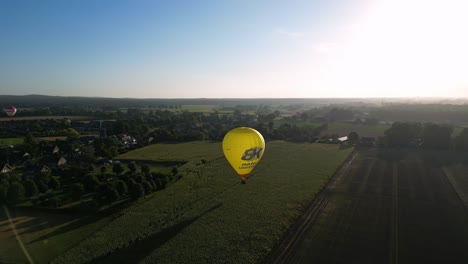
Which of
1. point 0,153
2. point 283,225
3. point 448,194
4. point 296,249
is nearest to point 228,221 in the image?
point 283,225

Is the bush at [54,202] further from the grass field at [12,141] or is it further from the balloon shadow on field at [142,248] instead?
the grass field at [12,141]

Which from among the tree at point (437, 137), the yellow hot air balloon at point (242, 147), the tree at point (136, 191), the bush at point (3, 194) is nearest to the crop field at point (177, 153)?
the tree at point (136, 191)

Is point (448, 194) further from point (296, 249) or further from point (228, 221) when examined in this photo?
point (228, 221)

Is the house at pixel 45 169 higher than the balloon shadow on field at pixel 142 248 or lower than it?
higher

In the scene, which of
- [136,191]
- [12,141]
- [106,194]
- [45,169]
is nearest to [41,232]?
[106,194]

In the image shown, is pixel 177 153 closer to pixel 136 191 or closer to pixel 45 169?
pixel 45 169

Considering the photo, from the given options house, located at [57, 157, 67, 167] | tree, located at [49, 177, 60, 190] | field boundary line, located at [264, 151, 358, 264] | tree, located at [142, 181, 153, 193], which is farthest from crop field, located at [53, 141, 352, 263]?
house, located at [57, 157, 67, 167]
